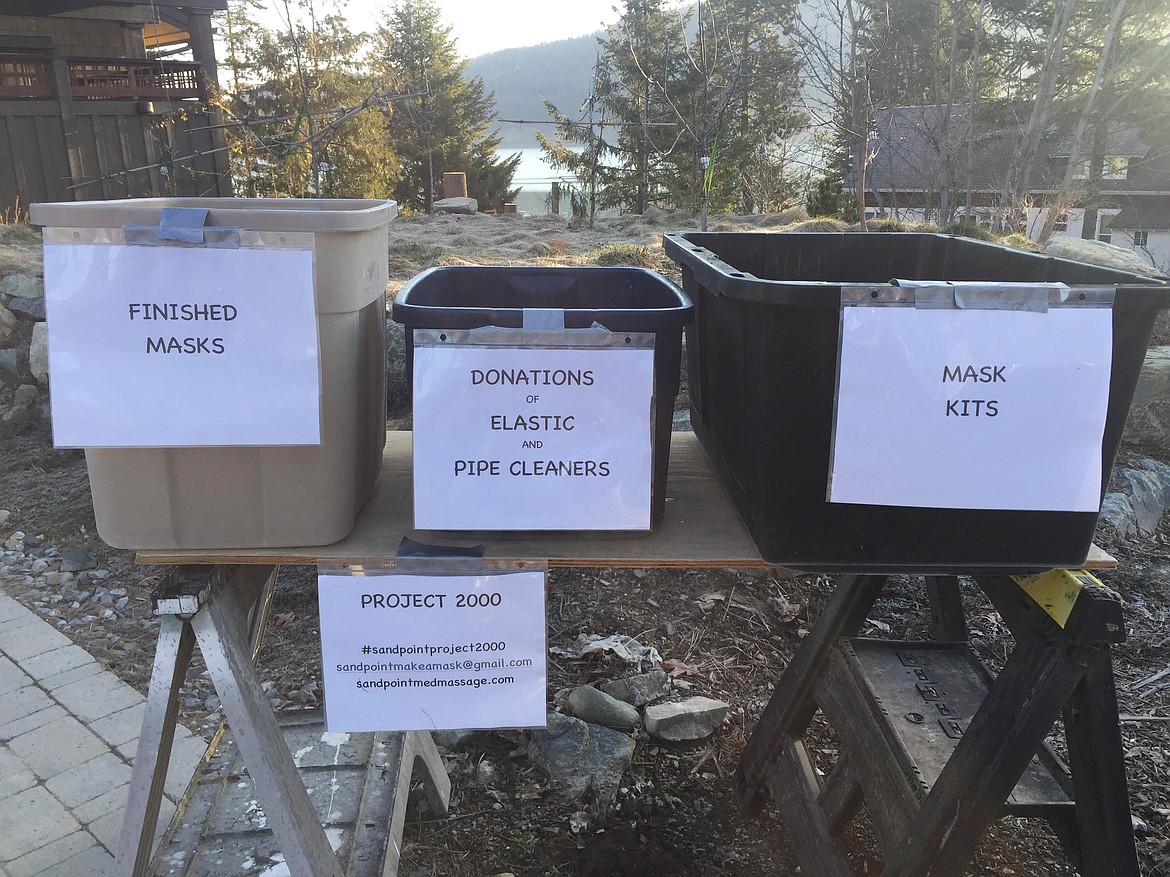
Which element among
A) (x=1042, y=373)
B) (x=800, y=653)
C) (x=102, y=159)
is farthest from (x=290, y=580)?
(x=102, y=159)

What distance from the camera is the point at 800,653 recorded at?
186 cm

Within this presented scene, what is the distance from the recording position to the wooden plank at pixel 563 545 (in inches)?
42.8

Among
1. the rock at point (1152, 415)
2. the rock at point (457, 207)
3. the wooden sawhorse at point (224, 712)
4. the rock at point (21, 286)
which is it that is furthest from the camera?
the rock at point (457, 207)

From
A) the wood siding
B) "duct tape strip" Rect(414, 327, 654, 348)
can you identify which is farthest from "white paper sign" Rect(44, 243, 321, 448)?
the wood siding

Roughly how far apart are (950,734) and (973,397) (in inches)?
33.8

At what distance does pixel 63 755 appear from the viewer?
2398mm

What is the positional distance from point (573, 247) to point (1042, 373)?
780 centimetres

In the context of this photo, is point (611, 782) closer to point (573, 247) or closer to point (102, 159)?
point (573, 247)

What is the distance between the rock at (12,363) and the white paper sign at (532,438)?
499 centimetres

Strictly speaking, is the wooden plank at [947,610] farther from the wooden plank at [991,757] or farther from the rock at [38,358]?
the rock at [38,358]

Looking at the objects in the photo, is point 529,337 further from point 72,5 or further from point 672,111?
point 672,111

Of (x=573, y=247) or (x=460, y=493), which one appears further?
(x=573, y=247)

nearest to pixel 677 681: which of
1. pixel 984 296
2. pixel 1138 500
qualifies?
pixel 984 296

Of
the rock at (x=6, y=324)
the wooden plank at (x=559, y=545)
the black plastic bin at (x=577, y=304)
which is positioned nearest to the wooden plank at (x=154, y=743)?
the wooden plank at (x=559, y=545)
